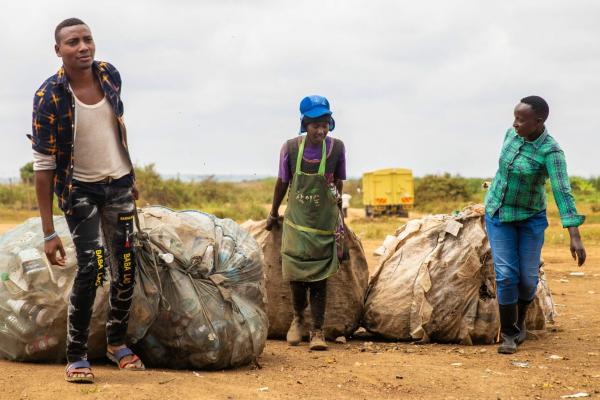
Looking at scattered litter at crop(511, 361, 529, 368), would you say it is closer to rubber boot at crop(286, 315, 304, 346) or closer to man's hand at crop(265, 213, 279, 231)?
rubber boot at crop(286, 315, 304, 346)

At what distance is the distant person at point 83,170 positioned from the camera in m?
4.12

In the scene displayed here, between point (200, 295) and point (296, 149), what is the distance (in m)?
1.53

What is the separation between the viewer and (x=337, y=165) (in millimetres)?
6059

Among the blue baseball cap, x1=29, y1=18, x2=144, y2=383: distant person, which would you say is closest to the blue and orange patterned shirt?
x1=29, y1=18, x2=144, y2=383: distant person

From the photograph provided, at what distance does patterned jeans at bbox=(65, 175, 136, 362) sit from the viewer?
166 inches

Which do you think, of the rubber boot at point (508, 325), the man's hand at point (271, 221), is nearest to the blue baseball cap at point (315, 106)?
the man's hand at point (271, 221)

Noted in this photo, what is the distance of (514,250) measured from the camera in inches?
226

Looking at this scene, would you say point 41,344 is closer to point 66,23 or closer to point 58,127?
point 58,127

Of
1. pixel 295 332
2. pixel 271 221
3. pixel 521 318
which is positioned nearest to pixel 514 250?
pixel 521 318

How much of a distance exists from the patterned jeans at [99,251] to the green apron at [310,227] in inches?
67.8

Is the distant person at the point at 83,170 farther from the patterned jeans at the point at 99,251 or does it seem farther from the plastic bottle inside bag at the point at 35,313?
the plastic bottle inside bag at the point at 35,313

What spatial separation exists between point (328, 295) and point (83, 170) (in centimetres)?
262

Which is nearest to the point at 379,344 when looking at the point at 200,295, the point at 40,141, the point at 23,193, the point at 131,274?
the point at 200,295

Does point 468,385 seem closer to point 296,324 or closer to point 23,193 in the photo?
point 296,324
